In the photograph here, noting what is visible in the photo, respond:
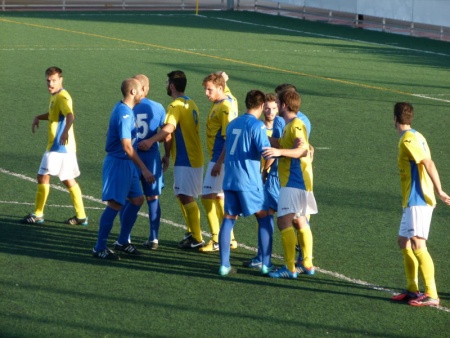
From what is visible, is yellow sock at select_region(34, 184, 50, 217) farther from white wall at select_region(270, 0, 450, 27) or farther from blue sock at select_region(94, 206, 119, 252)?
white wall at select_region(270, 0, 450, 27)

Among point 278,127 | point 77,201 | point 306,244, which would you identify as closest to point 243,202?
point 306,244

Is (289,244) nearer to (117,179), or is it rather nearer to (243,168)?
(243,168)

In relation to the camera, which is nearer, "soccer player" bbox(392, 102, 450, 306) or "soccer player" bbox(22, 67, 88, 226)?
"soccer player" bbox(392, 102, 450, 306)

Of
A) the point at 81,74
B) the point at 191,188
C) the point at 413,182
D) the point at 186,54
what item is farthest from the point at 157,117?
the point at 186,54

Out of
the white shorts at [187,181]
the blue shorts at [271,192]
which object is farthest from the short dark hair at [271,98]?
the white shorts at [187,181]

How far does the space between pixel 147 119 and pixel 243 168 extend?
1323 mm

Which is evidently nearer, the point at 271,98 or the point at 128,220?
the point at 271,98

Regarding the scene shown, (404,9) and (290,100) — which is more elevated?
(404,9)

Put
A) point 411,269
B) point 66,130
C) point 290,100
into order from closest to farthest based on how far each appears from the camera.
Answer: point 411,269 → point 290,100 → point 66,130

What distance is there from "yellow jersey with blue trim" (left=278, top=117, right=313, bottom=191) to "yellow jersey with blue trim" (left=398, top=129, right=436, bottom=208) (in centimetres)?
101

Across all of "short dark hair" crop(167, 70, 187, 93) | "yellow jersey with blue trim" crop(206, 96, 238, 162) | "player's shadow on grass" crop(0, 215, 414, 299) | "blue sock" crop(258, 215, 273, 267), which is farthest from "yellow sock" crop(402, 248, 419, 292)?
"short dark hair" crop(167, 70, 187, 93)

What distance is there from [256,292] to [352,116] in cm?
1071

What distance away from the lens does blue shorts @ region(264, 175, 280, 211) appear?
10266mm

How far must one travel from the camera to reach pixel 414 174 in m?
9.15
